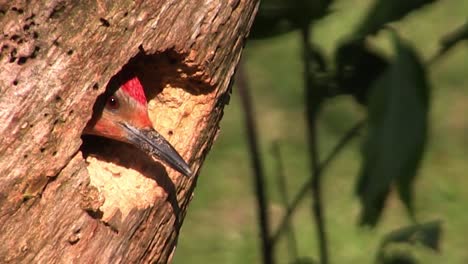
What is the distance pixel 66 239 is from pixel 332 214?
4.50m

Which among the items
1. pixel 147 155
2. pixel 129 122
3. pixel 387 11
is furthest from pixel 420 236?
pixel 129 122

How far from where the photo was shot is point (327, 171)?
28.9 ft

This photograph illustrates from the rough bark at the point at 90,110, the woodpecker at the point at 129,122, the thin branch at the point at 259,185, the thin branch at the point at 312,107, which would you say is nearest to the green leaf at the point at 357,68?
the thin branch at the point at 312,107

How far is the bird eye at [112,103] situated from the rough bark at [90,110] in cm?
10

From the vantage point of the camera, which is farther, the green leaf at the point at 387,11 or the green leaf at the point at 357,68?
the green leaf at the point at 357,68

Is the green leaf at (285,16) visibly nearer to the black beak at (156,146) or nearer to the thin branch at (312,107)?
the thin branch at (312,107)

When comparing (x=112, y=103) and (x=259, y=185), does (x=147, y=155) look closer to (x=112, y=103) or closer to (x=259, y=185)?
(x=112, y=103)

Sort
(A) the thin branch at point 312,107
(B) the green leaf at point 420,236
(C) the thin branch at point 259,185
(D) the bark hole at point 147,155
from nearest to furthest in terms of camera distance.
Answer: (D) the bark hole at point 147,155, (B) the green leaf at point 420,236, (A) the thin branch at point 312,107, (C) the thin branch at point 259,185

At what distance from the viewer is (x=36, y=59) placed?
381 cm

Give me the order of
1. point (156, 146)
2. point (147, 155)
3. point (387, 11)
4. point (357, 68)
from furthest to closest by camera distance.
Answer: point (357, 68) → point (387, 11) → point (147, 155) → point (156, 146)

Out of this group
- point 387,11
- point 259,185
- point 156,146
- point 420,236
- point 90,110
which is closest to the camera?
point 90,110

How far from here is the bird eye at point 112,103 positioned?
4.38 meters

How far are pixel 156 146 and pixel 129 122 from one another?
0.50 ft

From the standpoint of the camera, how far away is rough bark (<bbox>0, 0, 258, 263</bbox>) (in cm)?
381
